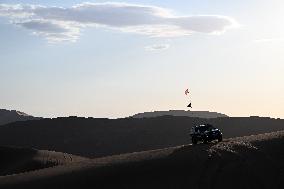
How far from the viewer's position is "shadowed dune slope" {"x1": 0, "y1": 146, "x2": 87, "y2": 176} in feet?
176

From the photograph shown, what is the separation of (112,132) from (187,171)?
7648 cm

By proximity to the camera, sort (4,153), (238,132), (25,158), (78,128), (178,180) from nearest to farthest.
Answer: (178,180) → (25,158) → (4,153) → (238,132) → (78,128)

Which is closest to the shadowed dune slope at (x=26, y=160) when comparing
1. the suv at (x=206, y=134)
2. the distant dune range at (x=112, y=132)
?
the suv at (x=206, y=134)

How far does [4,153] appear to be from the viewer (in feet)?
211

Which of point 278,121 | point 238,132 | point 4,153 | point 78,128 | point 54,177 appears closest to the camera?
point 54,177

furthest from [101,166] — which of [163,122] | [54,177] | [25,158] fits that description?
[163,122]

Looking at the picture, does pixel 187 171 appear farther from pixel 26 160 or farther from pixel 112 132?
pixel 112 132

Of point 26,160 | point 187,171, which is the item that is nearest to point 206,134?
point 187,171

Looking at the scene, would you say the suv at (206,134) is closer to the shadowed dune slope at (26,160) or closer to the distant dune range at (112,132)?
the shadowed dune slope at (26,160)

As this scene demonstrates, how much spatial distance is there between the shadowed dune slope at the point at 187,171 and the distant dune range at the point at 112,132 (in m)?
56.2

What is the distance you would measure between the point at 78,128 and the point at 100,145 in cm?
1379

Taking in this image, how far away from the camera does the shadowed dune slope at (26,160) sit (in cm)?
5353

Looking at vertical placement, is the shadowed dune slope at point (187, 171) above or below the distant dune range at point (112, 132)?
below

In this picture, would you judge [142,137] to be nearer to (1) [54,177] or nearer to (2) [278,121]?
(2) [278,121]
